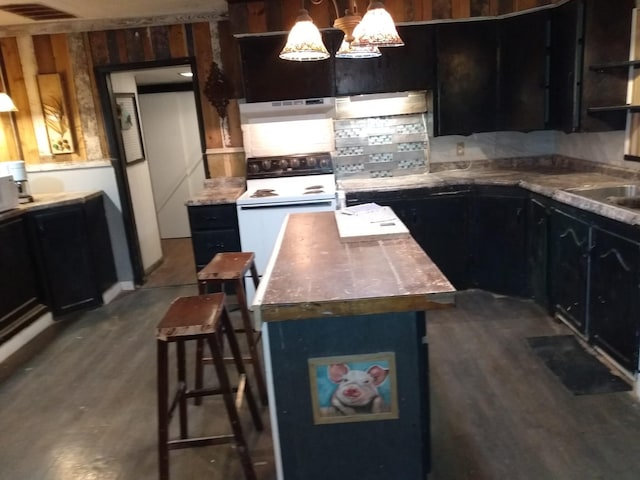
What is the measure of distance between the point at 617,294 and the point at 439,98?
1960 mm

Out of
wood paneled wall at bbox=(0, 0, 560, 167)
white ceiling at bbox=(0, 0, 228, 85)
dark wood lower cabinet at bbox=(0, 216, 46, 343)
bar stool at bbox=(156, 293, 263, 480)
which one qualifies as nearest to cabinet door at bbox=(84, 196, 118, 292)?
dark wood lower cabinet at bbox=(0, 216, 46, 343)

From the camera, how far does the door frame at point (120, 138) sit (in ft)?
13.7

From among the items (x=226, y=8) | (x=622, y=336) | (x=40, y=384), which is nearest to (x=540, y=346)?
(x=622, y=336)

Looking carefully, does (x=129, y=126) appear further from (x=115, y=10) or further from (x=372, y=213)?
(x=372, y=213)

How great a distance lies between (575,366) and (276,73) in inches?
109

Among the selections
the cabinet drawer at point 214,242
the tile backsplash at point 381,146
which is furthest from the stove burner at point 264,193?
the tile backsplash at point 381,146

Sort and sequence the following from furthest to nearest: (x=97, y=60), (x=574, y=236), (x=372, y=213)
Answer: (x=97, y=60), (x=574, y=236), (x=372, y=213)

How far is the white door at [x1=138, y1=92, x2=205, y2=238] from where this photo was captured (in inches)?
238

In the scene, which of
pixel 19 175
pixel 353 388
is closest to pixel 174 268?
pixel 19 175

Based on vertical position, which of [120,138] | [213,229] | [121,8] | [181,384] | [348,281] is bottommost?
[181,384]

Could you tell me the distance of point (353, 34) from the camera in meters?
1.96

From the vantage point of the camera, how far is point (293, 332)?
159 cm

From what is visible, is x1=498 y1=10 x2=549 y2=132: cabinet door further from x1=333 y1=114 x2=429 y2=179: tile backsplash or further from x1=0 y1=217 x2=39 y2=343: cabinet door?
x1=0 y1=217 x2=39 y2=343: cabinet door

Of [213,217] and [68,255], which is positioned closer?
[213,217]
